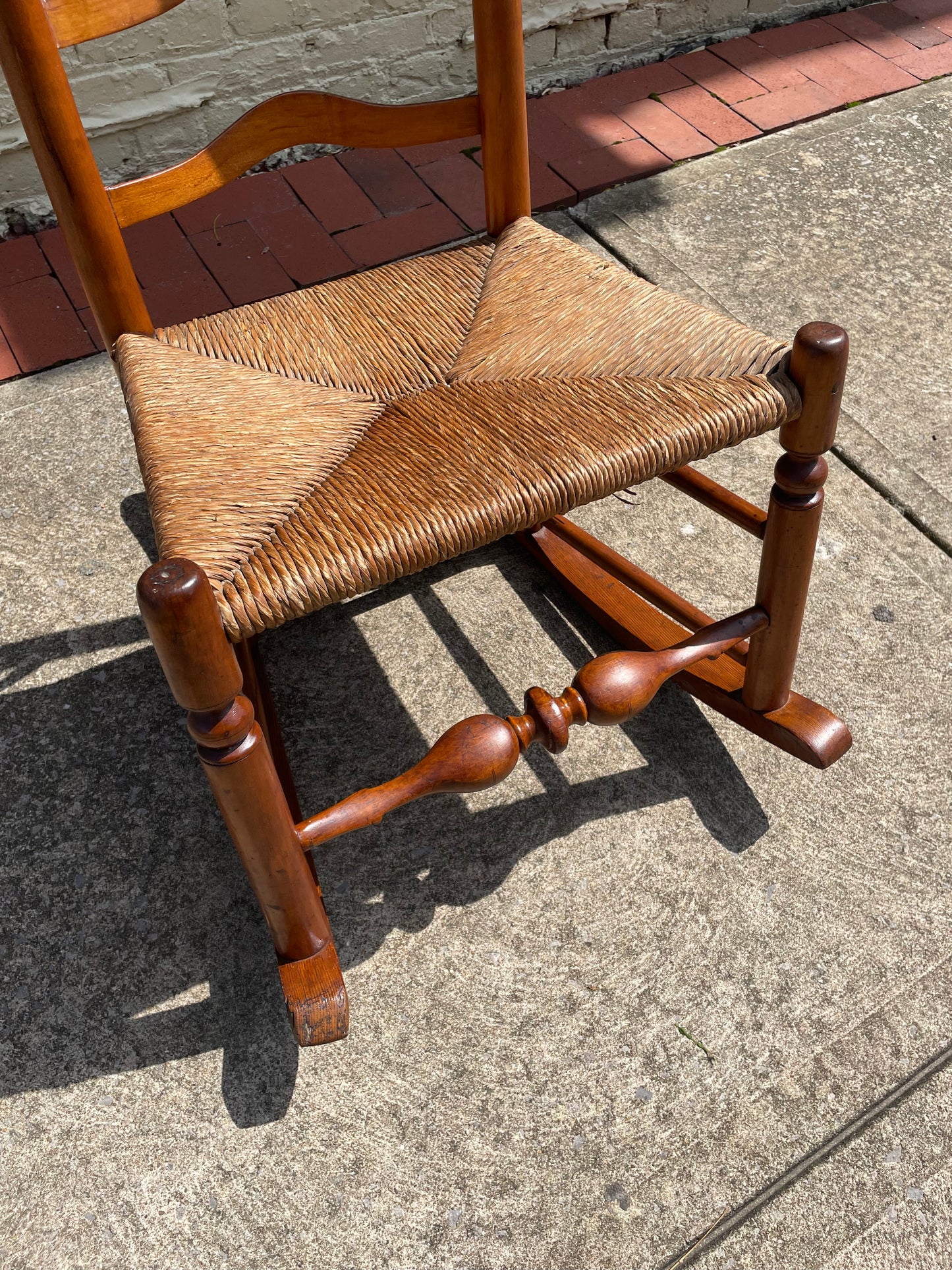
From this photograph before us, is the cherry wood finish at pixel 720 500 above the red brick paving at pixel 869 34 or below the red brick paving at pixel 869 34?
above

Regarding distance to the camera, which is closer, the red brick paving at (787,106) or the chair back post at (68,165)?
the chair back post at (68,165)

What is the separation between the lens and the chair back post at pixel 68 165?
42.4 inches

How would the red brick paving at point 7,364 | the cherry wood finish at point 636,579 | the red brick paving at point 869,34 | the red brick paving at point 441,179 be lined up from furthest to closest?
1. the red brick paving at point 869,34
2. the red brick paving at point 441,179
3. the red brick paving at point 7,364
4. the cherry wood finish at point 636,579

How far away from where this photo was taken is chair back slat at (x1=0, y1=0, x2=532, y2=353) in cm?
111

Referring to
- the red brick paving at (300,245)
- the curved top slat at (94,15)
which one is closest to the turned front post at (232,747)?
the curved top slat at (94,15)

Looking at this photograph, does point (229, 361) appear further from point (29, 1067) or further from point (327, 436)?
point (29, 1067)

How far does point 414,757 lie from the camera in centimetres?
141

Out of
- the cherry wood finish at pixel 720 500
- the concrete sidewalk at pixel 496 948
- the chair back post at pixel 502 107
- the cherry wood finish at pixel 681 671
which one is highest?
the chair back post at pixel 502 107

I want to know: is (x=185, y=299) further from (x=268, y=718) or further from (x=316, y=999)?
(x=316, y=999)

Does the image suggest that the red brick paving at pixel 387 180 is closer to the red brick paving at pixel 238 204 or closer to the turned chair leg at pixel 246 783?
the red brick paving at pixel 238 204

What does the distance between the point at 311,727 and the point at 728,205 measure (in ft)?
4.56

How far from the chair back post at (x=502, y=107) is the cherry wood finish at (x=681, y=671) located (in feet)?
1.42

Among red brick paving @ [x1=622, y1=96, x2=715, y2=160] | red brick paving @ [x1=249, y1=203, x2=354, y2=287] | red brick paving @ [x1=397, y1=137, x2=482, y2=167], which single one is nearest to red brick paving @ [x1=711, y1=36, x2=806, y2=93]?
red brick paving @ [x1=622, y1=96, x2=715, y2=160]

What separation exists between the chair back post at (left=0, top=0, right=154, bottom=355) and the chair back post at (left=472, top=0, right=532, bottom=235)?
43 centimetres
